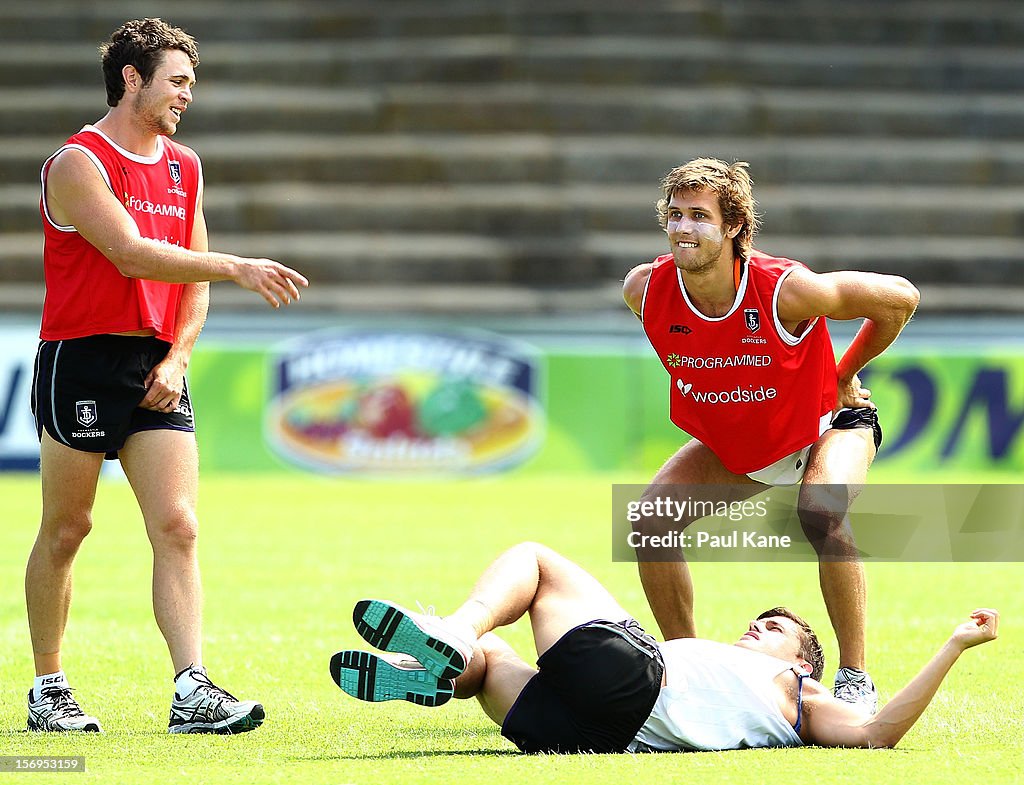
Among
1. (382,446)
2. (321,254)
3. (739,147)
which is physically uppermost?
(739,147)

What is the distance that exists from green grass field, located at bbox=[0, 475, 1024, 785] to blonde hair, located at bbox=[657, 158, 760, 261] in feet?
6.32

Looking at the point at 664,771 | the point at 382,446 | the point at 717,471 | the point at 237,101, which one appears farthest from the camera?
the point at 237,101

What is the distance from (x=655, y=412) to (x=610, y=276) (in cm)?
562

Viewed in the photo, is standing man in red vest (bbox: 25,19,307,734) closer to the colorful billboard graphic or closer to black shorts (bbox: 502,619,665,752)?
black shorts (bbox: 502,619,665,752)

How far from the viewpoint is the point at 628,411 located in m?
17.3

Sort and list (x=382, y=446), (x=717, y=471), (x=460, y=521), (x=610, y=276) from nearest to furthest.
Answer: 1. (x=717, y=471)
2. (x=460, y=521)
3. (x=382, y=446)
4. (x=610, y=276)

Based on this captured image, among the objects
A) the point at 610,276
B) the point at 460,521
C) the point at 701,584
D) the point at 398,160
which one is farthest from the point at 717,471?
the point at 398,160

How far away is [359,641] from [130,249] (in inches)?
111

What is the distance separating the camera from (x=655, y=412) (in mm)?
17234

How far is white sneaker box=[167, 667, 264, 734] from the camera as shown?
17.4 ft

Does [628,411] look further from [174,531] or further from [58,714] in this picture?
[58,714]

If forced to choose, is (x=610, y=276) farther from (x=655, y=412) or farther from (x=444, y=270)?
(x=655, y=412)

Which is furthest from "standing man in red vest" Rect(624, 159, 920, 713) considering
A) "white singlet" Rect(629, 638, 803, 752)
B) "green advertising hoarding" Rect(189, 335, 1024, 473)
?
"green advertising hoarding" Rect(189, 335, 1024, 473)

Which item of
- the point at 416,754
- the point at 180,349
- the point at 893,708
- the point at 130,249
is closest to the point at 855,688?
the point at 893,708
